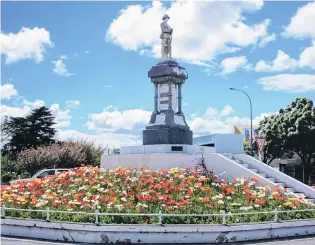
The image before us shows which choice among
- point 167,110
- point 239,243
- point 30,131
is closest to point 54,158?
point 167,110

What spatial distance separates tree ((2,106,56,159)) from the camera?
5134 centimetres

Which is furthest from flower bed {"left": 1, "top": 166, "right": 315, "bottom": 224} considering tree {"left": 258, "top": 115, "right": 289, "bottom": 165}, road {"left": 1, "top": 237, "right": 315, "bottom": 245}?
tree {"left": 258, "top": 115, "right": 289, "bottom": 165}

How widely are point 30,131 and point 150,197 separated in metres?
41.4

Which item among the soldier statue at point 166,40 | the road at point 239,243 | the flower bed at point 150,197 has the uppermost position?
the soldier statue at point 166,40

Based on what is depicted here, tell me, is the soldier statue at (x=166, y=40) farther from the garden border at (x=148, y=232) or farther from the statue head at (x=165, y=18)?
the garden border at (x=148, y=232)

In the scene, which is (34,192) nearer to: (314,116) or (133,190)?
(133,190)

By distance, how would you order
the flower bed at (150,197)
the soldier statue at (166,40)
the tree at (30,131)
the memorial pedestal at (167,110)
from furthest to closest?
the tree at (30,131)
the soldier statue at (166,40)
the memorial pedestal at (167,110)
the flower bed at (150,197)

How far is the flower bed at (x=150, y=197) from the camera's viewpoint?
41.8 feet

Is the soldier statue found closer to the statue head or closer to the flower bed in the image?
the statue head

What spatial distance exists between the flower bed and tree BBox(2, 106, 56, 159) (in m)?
35.2

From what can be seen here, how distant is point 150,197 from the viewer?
13.5 meters

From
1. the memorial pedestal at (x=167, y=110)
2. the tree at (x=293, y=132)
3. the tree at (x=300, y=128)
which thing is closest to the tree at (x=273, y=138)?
the tree at (x=293, y=132)

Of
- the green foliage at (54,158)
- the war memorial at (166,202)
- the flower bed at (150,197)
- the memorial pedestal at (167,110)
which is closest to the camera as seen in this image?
the war memorial at (166,202)

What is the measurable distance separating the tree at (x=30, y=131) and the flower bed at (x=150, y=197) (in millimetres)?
35155
